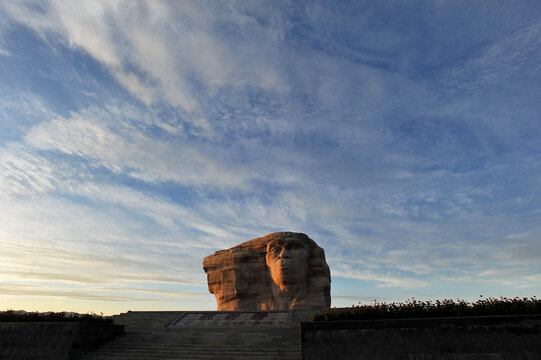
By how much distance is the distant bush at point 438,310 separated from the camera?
916 centimetres

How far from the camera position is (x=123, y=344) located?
41.3 feet

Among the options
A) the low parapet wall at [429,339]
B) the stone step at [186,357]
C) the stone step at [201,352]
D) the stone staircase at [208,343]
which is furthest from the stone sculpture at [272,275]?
the low parapet wall at [429,339]

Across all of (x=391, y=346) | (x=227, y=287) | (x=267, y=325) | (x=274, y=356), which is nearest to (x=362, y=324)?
(x=391, y=346)

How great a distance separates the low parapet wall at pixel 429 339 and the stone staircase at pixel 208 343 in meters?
1.56

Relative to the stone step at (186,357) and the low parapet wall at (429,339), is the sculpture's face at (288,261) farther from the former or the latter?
the low parapet wall at (429,339)

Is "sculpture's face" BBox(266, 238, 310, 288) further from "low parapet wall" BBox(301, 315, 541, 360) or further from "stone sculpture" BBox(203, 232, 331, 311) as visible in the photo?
"low parapet wall" BBox(301, 315, 541, 360)

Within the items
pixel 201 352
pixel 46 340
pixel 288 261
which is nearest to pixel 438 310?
pixel 201 352

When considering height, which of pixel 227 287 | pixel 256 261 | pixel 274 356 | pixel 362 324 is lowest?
pixel 274 356

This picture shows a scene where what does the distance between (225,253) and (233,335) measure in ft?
34.2

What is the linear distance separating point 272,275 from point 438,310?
11545 millimetres

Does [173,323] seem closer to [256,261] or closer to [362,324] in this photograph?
[256,261]

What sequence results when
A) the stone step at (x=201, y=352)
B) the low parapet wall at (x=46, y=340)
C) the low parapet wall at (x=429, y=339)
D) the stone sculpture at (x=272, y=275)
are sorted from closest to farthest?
the low parapet wall at (x=429, y=339), the stone step at (x=201, y=352), the low parapet wall at (x=46, y=340), the stone sculpture at (x=272, y=275)

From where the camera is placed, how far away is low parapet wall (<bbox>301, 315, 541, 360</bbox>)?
27.6 feet

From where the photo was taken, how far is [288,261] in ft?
63.3
